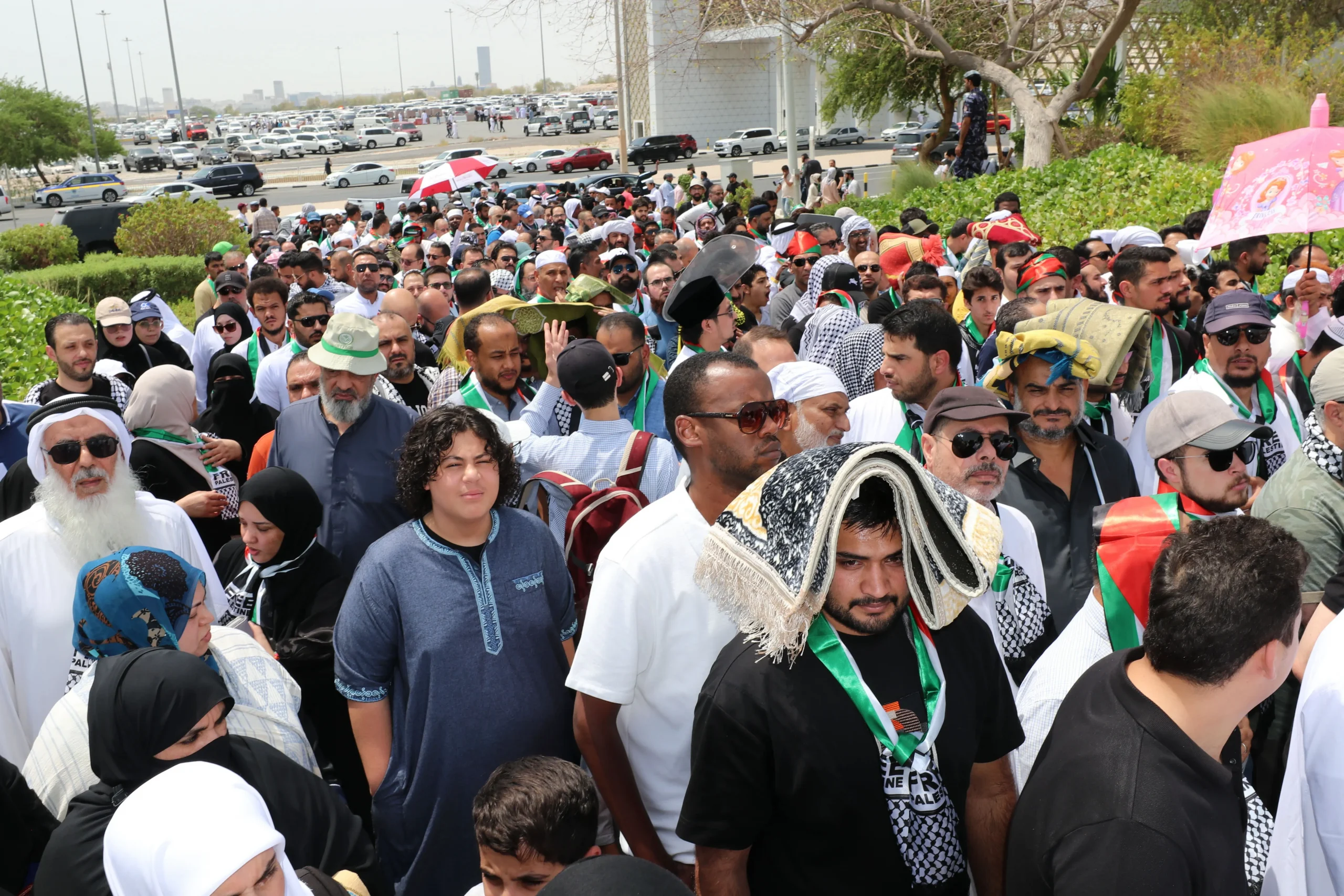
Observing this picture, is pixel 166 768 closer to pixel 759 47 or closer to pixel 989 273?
pixel 989 273

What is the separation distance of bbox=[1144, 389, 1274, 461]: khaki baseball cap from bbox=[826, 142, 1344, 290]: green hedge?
295 inches

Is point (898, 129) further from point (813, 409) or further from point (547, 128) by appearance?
point (813, 409)

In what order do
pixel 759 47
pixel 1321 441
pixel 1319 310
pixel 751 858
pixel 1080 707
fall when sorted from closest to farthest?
1. pixel 1080 707
2. pixel 751 858
3. pixel 1321 441
4. pixel 1319 310
5. pixel 759 47

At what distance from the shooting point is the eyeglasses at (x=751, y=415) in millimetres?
3365

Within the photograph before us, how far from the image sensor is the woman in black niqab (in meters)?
2.68

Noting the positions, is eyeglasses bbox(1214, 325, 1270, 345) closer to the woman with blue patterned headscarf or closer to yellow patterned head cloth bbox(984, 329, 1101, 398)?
yellow patterned head cloth bbox(984, 329, 1101, 398)

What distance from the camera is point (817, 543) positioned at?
236 centimetres

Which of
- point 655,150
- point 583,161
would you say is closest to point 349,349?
point 583,161

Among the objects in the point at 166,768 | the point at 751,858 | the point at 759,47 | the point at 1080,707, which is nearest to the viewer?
the point at 1080,707

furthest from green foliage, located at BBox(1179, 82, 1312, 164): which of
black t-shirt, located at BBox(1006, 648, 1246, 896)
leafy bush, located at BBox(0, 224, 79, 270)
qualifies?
leafy bush, located at BBox(0, 224, 79, 270)

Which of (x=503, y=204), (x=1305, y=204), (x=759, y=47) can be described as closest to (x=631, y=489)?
(x=1305, y=204)

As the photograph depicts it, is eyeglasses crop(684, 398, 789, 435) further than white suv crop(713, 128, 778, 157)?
No

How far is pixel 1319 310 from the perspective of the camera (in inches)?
293

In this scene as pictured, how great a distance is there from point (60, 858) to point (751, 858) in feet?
5.23
